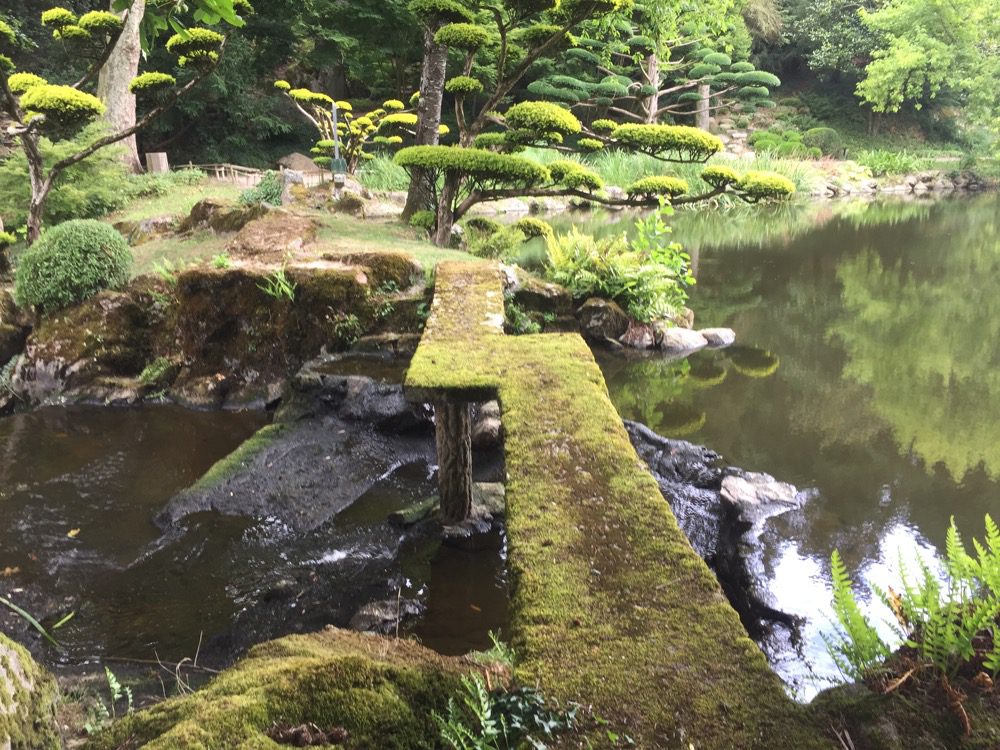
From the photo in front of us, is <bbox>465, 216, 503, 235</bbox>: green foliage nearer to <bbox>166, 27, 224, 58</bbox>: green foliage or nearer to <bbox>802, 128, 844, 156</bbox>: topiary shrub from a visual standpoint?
<bbox>166, 27, 224, 58</bbox>: green foliage

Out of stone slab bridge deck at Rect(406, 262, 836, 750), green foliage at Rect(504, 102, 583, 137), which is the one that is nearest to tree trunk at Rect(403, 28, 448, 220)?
green foliage at Rect(504, 102, 583, 137)

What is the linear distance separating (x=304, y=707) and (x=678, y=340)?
262 inches

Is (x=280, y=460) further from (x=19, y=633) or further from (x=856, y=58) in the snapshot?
(x=856, y=58)

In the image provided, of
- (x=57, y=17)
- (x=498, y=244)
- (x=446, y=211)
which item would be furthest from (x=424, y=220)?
(x=57, y=17)

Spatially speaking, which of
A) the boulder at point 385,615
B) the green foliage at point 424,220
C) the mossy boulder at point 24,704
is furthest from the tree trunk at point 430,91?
the mossy boulder at point 24,704

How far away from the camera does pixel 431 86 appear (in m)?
8.28

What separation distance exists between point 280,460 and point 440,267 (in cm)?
205

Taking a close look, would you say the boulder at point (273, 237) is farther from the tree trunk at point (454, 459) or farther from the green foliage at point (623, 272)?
the tree trunk at point (454, 459)

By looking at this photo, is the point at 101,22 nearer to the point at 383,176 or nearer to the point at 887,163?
the point at 383,176

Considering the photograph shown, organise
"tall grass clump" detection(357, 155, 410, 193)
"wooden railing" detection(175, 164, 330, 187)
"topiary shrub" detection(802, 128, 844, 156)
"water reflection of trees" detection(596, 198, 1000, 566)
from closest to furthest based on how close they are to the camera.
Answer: "water reflection of trees" detection(596, 198, 1000, 566) → "wooden railing" detection(175, 164, 330, 187) → "tall grass clump" detection(357, 155, 410, 193) → "topiary shrub" detection(802, 128, 844, 156)

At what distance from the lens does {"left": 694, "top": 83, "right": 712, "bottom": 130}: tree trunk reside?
22.4 metres

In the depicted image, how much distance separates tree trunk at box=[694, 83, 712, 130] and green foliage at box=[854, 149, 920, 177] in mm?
5995

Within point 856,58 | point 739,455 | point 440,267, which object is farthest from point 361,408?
point 856,58

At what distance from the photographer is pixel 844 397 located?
5980 mm
